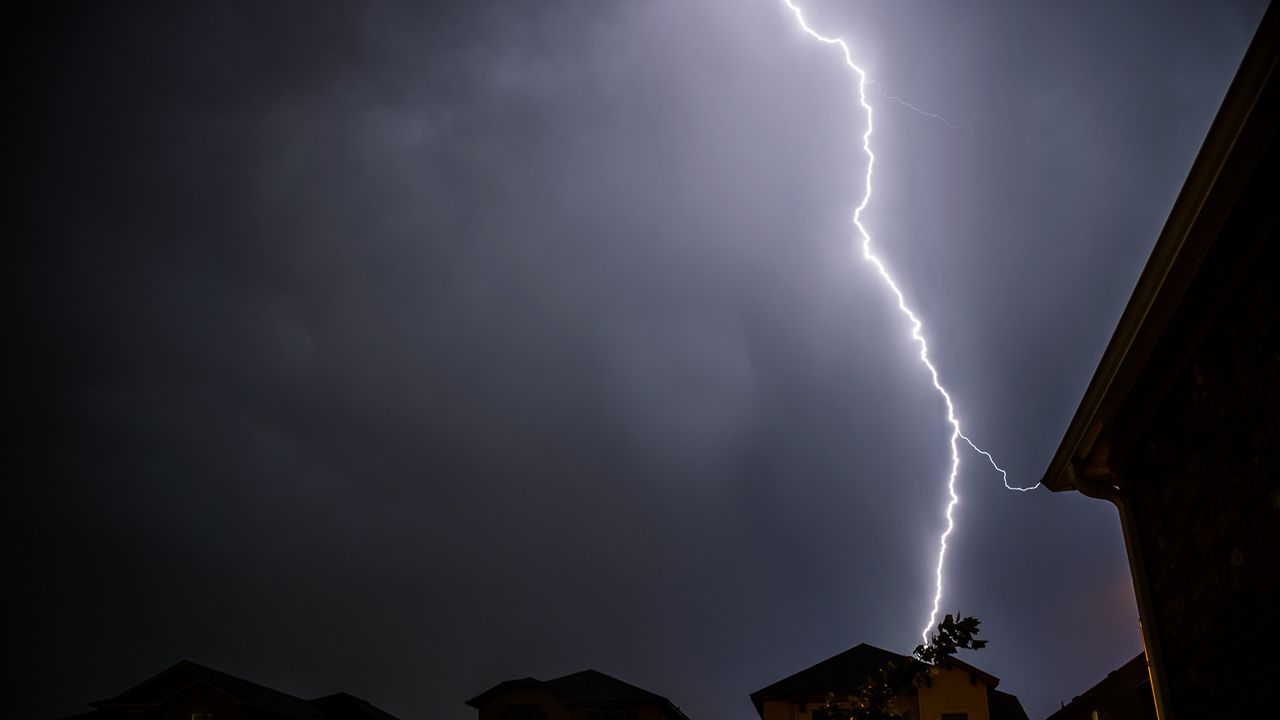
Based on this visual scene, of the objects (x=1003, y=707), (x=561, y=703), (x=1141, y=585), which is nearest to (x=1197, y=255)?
(x=1141, y=585)

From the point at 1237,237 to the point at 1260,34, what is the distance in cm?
136

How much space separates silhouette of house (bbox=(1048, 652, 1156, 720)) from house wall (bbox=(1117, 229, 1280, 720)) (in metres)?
19.2

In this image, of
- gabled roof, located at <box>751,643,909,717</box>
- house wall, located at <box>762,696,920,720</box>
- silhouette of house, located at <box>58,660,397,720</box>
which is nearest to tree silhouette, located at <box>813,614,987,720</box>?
gabled roof, located at <box>751,643,909,717</box>

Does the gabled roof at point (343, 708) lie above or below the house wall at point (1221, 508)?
above

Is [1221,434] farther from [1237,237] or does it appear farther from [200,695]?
[200,695]

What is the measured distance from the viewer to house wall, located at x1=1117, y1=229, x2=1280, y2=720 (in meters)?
5.06

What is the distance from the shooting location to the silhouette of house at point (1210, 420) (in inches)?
184

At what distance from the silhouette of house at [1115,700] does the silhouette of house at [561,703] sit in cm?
1473

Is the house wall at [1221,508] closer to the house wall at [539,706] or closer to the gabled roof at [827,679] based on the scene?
the gabled roof at [827,679]

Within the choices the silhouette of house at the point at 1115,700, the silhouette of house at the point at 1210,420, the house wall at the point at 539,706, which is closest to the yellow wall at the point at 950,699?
the silhouette of house at the point at 1115,700

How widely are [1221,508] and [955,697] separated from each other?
23.6 m

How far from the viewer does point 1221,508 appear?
5.77 m

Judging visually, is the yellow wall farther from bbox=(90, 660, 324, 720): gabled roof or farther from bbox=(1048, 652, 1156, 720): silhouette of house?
bbox=(90, 660, 324, 720): gabled roof

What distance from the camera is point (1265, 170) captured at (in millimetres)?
4516
